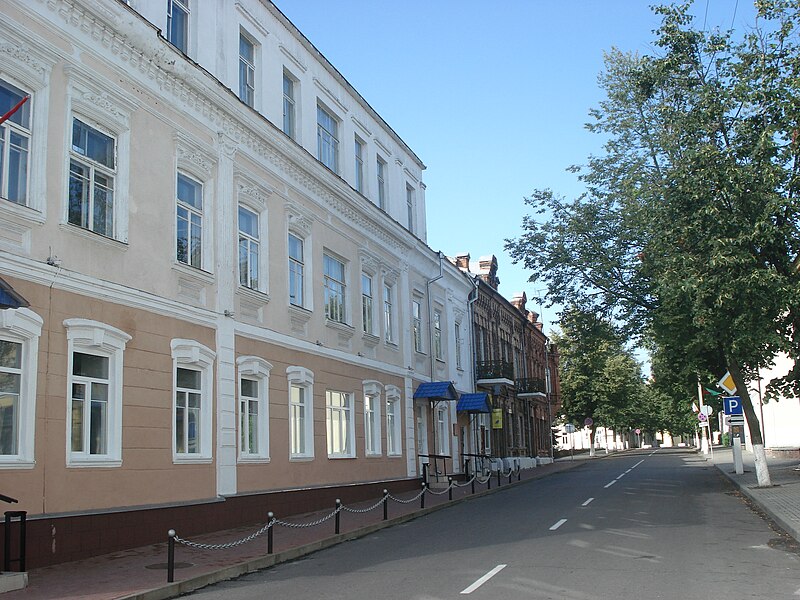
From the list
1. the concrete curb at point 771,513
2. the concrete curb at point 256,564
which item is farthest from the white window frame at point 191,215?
the concrete curb at point 771,513

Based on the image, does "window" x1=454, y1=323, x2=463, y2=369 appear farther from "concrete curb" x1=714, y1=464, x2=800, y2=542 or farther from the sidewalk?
"concrete curb" x1=714, y1=464, x2=800, y2=542

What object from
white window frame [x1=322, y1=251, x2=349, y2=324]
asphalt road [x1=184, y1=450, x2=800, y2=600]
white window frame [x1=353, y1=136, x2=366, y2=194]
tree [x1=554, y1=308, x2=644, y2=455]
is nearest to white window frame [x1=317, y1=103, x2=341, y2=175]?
white window frame [x1=353, y1=136, x2=366, y2=194]

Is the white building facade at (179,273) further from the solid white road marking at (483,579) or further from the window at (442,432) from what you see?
the solid white road marking at (483,579)

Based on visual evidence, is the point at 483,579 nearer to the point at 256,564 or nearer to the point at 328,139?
the point at 256,564

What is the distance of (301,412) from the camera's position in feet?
67.4

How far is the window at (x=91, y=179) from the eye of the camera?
1309cm

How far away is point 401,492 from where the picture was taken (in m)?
26.6

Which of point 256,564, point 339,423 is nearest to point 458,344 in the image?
point 339,423

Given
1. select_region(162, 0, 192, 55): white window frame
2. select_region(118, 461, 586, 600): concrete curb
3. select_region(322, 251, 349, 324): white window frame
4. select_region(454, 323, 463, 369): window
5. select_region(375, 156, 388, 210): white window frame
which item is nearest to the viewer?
select_region(118, 461, 586, 600): concrete curb

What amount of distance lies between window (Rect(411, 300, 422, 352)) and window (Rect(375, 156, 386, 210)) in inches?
156

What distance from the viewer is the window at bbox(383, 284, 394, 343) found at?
2714cm

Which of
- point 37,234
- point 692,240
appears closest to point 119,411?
point 37,234

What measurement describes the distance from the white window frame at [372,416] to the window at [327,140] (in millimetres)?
6705

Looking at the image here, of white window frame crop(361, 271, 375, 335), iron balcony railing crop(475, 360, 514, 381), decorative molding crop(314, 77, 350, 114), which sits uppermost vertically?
decorative molding crop(314, 77, 350, 114)
